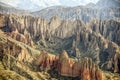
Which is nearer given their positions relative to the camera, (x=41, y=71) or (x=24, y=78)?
(x=24, y=78)

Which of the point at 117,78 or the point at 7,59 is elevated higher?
the point at 7,59

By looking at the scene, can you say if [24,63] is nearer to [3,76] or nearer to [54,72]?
[54,72]

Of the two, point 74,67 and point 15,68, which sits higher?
point 15,68

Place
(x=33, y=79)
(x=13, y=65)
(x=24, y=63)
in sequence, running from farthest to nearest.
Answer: (x=24, y=63) < (x=13, y=65) < (x=33, y=79)

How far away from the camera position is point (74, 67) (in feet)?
620

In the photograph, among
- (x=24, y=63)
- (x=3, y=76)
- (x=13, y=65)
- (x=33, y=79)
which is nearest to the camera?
(x=3, y=76)

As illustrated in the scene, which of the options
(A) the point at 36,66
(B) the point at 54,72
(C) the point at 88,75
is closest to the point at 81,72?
(C) the point at 88,75

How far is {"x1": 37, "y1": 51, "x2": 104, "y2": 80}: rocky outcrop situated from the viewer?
18125 cm

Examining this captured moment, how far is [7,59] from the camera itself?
600 ft

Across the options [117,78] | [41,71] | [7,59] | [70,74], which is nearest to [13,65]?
[7,59]

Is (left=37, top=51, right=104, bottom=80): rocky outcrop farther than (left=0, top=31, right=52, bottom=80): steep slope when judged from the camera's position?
Yes

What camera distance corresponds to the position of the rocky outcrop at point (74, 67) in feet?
595

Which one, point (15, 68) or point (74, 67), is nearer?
point (15, 68)

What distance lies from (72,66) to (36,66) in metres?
21.8
